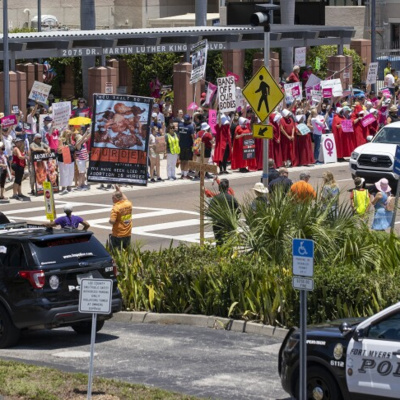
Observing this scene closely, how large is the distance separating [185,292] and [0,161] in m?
12.6

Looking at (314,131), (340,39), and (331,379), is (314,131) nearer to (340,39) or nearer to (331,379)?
(340,39)

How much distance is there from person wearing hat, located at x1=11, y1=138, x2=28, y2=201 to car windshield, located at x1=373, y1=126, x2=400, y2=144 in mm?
9344

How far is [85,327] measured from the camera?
17.1 meters

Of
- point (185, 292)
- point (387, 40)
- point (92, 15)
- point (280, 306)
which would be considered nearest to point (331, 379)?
point (280, 306)

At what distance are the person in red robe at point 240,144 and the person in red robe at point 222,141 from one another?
32 centimetres

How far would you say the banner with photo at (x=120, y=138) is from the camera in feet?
71.0

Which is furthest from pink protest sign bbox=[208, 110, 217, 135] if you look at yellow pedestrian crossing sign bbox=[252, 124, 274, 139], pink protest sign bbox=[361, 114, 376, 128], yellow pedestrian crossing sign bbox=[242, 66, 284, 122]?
yellow pedestrian crossing sign bbox=[252, 124, 274, 139]

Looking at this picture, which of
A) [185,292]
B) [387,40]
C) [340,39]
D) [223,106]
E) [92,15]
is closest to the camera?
[185,292]

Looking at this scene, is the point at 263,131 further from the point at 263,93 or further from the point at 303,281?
the point at 303,281

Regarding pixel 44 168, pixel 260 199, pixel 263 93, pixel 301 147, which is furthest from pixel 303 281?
pixel 301 147

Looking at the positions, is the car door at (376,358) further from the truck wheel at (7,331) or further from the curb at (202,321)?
the truck wheel at (7,331)

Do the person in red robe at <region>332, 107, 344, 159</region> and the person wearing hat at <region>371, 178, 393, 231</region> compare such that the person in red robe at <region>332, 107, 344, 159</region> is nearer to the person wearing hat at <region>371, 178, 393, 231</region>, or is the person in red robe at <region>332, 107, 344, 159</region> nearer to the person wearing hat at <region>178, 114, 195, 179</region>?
the person wearing hat at <region>178, 114, 195, 179</region>

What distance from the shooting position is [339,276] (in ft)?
53.6

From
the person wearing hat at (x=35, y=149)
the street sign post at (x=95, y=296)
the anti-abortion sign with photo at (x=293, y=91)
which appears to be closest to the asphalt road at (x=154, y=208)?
A: the person wearing hat at (x=35, y=149)
